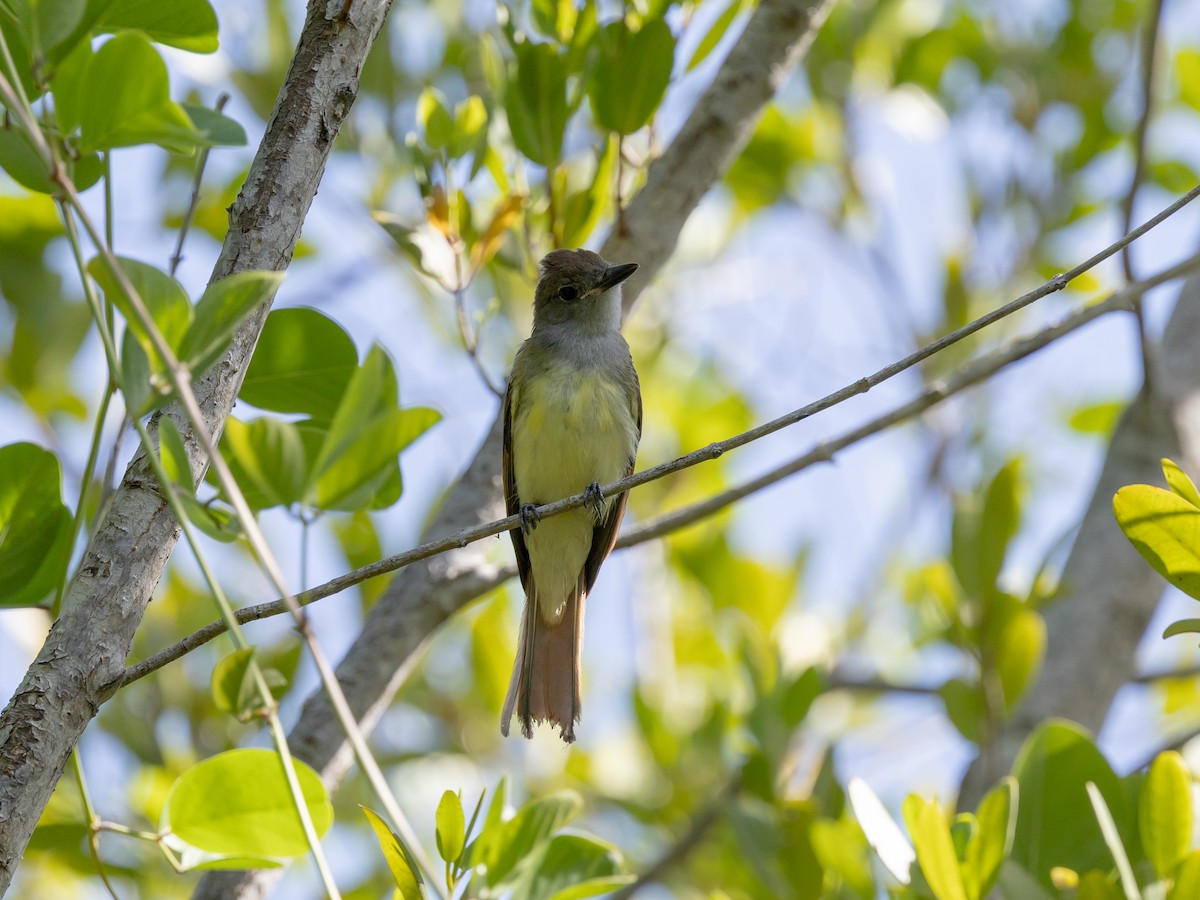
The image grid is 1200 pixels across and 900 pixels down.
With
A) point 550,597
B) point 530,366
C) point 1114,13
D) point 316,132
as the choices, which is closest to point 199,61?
point 530,366

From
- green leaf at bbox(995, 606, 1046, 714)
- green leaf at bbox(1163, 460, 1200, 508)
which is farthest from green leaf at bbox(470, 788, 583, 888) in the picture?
green leaf at bbox(995, 606, 1046, 714)

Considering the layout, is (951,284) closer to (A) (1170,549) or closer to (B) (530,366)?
(B) (530,366)

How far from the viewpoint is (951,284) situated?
5.44 meters

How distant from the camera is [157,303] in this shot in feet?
5.32

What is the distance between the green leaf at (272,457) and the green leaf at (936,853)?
1236 millimetres

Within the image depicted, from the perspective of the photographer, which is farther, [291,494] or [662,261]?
[662,261]

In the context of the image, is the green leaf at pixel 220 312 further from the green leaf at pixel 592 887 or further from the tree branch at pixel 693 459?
the green leaf at pixel 592 887

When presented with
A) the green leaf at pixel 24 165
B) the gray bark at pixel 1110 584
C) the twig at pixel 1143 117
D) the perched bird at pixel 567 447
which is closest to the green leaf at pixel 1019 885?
the gray bark at pixel 1110 584

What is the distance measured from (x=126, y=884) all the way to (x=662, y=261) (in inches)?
98.5

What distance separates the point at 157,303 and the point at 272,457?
26cm

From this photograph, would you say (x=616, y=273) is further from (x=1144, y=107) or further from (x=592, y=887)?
(x=592, y=887)

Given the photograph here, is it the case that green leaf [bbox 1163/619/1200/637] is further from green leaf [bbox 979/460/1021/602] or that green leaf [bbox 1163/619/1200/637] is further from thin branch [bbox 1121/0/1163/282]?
thin branch [bbox 1121/0/1163/282]

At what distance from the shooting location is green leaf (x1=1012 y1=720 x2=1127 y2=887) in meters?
2.49

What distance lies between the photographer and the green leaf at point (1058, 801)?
2492 mm
